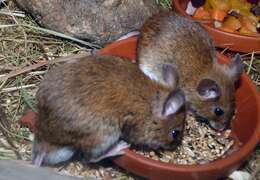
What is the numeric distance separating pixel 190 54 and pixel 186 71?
0.13m

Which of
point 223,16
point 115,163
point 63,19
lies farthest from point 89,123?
point 223,16

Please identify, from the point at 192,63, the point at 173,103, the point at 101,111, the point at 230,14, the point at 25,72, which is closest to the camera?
the point at 101,111

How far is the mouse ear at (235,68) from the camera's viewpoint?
197 inches

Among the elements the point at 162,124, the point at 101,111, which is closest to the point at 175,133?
the point at 162,124

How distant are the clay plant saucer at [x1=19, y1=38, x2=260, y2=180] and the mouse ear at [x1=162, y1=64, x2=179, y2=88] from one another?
56 cm

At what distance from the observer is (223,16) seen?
5746mm

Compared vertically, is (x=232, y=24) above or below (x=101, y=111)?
above

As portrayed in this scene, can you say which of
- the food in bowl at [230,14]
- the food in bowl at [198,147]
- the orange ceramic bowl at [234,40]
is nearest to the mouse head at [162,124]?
the food in bowl at [198,147]

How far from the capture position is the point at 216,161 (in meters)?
A: 4.53

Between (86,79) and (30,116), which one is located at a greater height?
(86,79)

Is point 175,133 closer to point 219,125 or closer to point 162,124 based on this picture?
point 162,124

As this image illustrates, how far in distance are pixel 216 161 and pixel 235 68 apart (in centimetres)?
82

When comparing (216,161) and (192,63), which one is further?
(192,63)

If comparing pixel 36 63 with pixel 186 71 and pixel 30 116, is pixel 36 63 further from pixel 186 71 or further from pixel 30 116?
pixel 186 71
